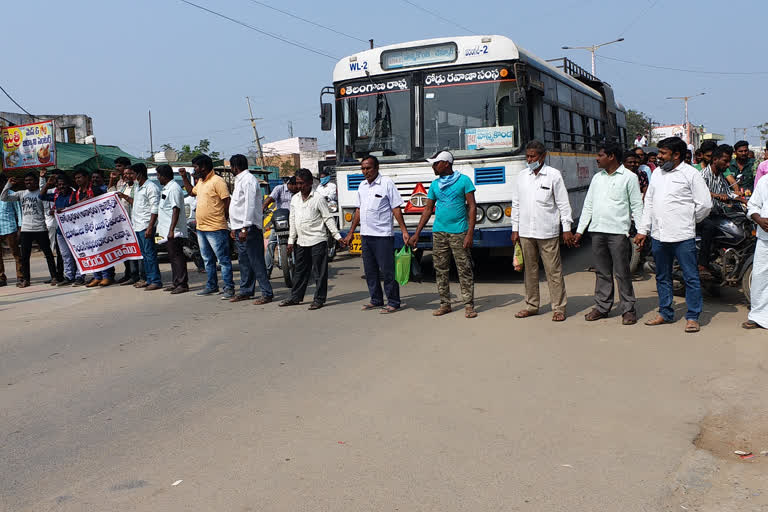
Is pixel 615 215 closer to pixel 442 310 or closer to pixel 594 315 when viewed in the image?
pixel 594 315

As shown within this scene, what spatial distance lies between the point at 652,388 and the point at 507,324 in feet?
7.90

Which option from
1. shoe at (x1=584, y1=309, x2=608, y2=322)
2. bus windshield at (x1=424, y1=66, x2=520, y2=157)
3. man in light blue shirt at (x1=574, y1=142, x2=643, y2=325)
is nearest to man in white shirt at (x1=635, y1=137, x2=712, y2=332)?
man in light blue shirt at (x1=574, y1=142, x2=643, y2=325)

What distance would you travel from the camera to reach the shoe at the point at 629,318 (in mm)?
7082

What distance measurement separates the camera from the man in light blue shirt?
7.16 metres

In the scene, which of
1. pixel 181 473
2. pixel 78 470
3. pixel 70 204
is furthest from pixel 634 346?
pixel 70 204

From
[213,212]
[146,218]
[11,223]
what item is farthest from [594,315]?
[11,223]

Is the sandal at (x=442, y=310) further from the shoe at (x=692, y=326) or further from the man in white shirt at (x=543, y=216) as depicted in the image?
the shoe at (x=692, y=326)

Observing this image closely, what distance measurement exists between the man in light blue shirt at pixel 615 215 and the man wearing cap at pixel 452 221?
1.17 meters

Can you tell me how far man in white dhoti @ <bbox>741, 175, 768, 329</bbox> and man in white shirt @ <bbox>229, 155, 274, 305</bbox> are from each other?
5512 millimetres

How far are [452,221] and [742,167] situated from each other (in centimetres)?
466

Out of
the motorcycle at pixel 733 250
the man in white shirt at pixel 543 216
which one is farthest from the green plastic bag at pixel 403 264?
the motorcycle at pixel 733 250

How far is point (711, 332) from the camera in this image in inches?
262

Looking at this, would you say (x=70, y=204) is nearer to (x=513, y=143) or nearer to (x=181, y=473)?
(x=513, y=143)

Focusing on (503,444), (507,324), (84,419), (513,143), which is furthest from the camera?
(513,143)
